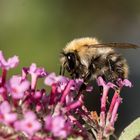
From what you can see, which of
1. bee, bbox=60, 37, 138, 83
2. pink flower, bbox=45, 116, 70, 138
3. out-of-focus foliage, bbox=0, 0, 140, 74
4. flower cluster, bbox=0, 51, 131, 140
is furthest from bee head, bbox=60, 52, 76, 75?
out-of-focus foliage, bbox=0, 0, 140, 74

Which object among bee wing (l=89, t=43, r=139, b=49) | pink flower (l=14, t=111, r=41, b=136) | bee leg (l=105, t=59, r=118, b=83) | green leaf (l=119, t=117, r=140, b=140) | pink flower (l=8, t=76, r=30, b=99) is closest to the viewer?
pink flower (l=14, t=111, r=41, b=136)

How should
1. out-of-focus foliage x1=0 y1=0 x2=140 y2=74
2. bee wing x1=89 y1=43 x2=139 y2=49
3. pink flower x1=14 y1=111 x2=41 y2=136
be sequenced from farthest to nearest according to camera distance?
out-of-focus foliage x1=0 y1=0 x2=140 y2=74
bee wing x1=89 y1=43 x2=139 y2=49
pink flower x1=14 y1=111 x2=41 y2=136

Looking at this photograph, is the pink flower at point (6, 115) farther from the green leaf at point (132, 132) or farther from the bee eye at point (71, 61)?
the bee eye at point (71, 61)

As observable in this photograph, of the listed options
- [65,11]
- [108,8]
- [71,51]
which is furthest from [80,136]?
[108,8]

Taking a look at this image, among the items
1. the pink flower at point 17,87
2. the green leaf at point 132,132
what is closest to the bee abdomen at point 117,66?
the green leaf at point 132,132

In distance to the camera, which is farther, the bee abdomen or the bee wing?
the bee abdomen

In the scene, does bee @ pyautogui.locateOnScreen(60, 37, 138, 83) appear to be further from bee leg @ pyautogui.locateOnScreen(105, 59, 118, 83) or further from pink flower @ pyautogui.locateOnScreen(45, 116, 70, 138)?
pink flower @ pyautogui.locateOnScreen(45, 116, 70, 138)

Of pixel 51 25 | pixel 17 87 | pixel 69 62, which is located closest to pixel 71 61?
pixel 69 62
